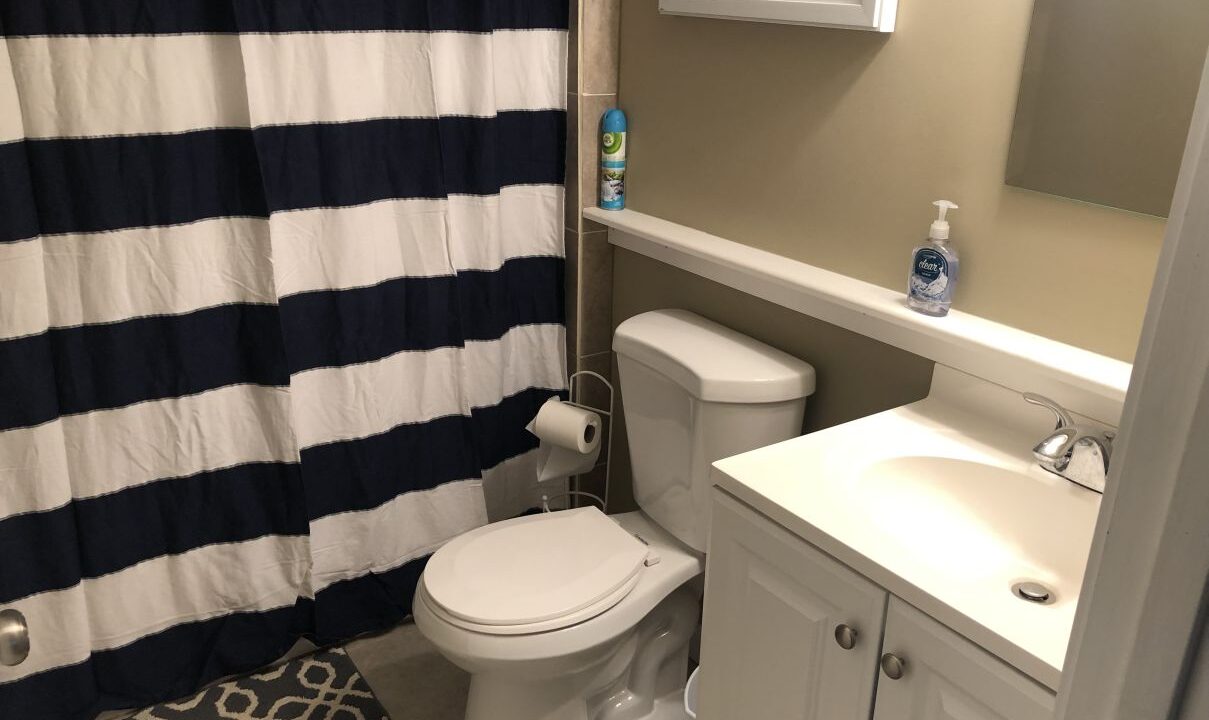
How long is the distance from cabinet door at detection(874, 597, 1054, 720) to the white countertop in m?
0.02

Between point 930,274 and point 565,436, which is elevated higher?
point 930,274

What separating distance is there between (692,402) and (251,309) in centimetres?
95

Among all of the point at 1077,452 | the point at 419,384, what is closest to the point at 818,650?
the point at 1077,452

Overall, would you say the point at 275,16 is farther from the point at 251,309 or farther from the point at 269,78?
the point at 251,309

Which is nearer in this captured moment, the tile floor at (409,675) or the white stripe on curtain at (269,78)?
the white stripe on curtain at (269,78)

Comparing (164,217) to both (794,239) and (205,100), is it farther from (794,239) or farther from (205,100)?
(794,239)

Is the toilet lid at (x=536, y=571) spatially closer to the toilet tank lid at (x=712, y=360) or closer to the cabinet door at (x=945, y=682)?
the toilet tank lid at (x=712, y=360)

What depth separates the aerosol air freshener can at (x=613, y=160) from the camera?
2.26 m

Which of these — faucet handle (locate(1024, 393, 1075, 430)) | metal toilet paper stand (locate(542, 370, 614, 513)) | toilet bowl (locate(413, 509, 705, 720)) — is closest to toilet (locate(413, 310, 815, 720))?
toilet bowl (locate(413, 509, 705, 720))

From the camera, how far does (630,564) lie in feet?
6.16

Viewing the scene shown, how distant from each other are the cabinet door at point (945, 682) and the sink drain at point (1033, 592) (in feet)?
0.55

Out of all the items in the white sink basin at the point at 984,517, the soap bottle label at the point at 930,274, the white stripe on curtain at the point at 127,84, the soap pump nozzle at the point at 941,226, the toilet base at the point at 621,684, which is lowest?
the toilet base at the point at 621,684

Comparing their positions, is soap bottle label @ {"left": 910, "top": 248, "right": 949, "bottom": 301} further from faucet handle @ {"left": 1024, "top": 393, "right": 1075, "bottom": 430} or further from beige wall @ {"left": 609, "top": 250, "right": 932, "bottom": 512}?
faucet handle @ {"left": 1024, "top": 393, "right": 1075, "bottom": 430}

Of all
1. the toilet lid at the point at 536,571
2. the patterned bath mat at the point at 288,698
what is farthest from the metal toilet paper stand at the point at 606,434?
the patterned bath mat at the point at 288,698
